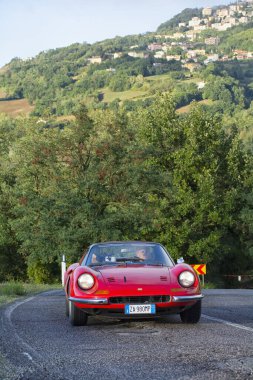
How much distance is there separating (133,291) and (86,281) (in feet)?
2.52

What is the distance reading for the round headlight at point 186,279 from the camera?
10.6 m

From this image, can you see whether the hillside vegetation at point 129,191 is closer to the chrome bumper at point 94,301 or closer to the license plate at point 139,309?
the chrome bumper at point 94,301

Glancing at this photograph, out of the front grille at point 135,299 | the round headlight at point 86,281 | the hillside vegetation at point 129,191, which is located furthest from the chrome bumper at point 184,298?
the hillside vegetation at point 129,191

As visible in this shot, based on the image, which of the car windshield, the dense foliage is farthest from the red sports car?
the dense foliage

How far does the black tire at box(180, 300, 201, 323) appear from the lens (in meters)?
10.8

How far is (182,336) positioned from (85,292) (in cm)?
178

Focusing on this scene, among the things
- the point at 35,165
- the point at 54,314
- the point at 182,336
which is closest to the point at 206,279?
the point at 35,165

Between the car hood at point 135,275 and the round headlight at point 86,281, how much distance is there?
0.61 feet

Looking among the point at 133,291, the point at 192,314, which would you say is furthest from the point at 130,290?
the point at 192,314

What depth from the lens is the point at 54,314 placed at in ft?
42.8

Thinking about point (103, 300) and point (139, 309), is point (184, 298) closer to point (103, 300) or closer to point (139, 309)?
point (139, 309)

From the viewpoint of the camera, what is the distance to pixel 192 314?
1084 cm

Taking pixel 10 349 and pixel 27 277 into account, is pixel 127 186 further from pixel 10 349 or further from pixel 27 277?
pixel 10 349

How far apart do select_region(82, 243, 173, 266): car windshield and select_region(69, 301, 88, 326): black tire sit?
1119 mm
